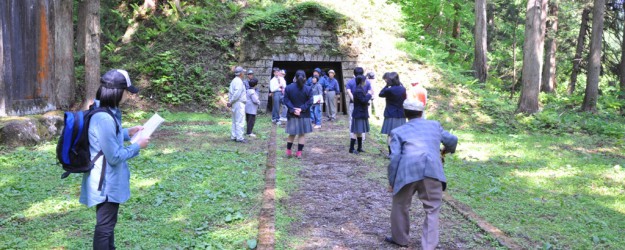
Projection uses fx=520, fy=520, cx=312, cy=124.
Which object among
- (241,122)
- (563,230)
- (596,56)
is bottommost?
(563,230)

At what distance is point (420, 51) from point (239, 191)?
16.3 metres

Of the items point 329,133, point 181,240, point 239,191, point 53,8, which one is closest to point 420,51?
point 329,133

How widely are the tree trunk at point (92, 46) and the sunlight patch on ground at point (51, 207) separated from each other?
776 cm

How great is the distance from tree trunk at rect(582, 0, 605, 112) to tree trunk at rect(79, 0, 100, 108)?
16.7 meters

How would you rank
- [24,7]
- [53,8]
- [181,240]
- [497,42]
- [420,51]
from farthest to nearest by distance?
1. [497,42]
2. [420,51]
3. [53,8]
4. [24,7]
5. [181,240]

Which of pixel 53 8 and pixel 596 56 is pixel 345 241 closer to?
pixel 53 8

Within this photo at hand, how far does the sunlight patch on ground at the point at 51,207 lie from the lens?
6.54 metres

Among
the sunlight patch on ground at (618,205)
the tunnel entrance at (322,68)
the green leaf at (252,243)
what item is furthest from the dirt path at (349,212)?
the tunnel entrance at (322,68)

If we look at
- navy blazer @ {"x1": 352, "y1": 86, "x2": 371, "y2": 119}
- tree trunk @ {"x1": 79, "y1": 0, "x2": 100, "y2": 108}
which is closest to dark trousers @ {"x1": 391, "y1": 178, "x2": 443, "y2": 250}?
navy blazer @ {"x1": 352, "y1": 86, "x2": 371, "y2": 119}

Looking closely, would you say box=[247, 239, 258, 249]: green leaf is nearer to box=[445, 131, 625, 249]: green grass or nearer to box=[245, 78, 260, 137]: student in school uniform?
box=[445, 131, 625, 249]: green grass

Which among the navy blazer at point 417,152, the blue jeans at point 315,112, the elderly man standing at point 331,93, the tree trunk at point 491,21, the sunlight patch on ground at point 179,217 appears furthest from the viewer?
the tree trunk at point 491,21

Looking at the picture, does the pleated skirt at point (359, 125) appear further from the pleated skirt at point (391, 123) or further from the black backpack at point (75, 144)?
the black backpack at point (75, 144)

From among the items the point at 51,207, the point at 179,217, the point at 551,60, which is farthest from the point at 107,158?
the point at 551,60

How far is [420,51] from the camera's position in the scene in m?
22.3
